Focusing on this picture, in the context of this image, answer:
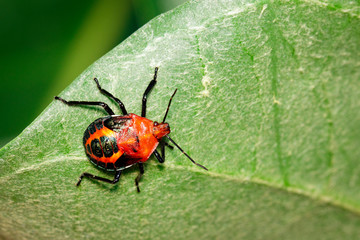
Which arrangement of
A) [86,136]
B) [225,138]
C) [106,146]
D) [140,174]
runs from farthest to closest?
[106,146], [140,174], [86,136], [225,138]

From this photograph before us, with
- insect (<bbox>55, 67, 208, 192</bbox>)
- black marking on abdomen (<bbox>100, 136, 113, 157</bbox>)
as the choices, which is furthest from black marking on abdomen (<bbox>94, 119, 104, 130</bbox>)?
black marking on abdomen (<bbox>100, 136, 113, 157</bbox>)

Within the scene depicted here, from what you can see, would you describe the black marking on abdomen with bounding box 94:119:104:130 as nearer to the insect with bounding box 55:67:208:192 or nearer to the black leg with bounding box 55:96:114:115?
the insect with bounding box 55:67:208:192

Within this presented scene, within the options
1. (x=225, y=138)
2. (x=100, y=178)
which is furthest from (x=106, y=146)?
(x=225, y=138)

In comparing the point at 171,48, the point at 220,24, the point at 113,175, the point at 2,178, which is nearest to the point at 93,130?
the point at 113,175

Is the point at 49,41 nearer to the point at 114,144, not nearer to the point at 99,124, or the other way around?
the point at 99,124

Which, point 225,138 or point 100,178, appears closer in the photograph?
point 225,138

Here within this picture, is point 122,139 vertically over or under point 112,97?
under

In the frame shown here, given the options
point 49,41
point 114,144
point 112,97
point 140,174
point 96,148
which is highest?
point 49,41

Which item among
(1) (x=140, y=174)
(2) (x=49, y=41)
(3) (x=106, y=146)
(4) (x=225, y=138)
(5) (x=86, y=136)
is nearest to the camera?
(4) (x=225, y=138)
